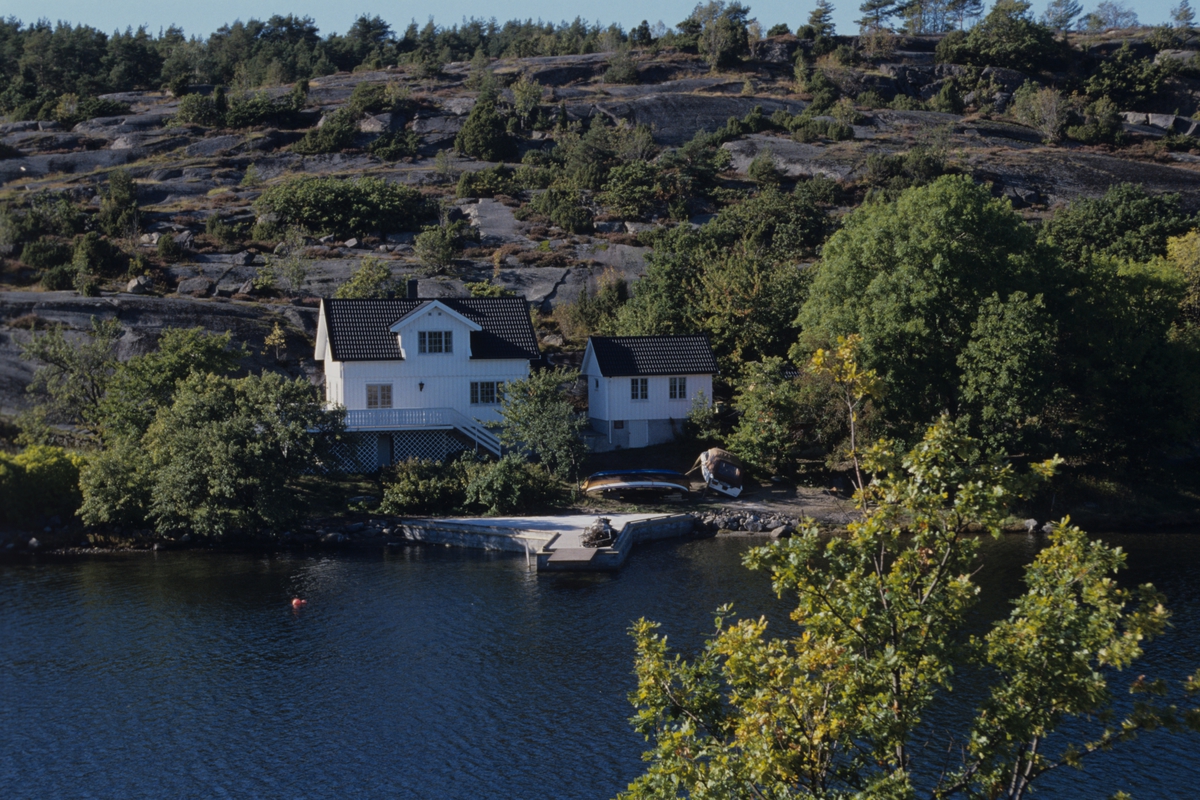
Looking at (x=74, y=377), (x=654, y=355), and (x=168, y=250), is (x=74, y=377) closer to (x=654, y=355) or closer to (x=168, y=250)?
(x=168, y=250)

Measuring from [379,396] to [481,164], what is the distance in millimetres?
45465

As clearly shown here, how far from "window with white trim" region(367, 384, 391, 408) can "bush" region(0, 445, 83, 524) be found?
11.7m

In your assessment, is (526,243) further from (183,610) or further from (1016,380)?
(183,610)

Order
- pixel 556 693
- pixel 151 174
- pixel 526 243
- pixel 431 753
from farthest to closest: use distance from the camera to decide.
Result: 1. pixel 151 174
2. pixel 526 243
3. pixel 556 693
4. pixel 431 753

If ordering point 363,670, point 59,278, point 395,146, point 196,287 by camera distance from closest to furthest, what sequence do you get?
point 363,670, point 59,278, point 196,287, point 395,146

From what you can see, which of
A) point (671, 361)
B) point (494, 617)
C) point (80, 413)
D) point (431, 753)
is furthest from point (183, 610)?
point (671, 361)

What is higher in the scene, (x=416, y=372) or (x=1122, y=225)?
(x=1122, y=225)

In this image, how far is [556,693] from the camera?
23906mm

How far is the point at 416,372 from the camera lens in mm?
45781

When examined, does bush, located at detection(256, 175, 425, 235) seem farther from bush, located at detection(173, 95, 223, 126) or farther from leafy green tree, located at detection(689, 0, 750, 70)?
leafy green tree, located at detection(689, 0, 750, 70)

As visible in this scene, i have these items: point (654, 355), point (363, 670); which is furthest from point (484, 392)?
point (363, 670)

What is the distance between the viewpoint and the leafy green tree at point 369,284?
57562 millimetres

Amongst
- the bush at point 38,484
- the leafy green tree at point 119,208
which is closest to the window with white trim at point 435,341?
the bush at point 38,484

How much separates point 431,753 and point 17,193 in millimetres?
70124
